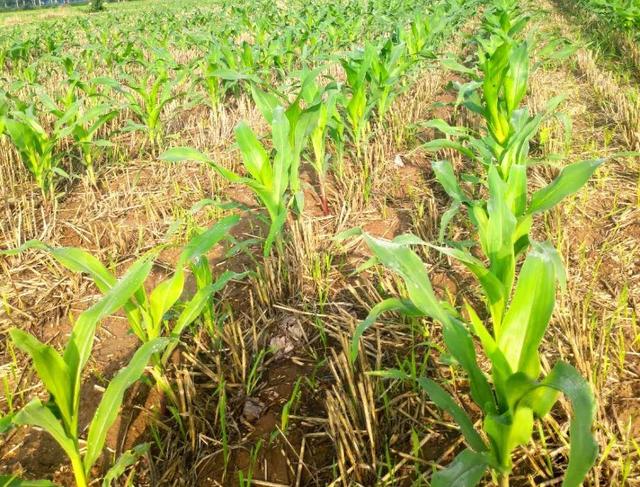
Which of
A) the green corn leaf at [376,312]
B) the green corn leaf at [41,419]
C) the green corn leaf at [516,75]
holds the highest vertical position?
the green corn leaf at [516,75]

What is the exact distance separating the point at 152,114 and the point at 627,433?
3.45 metres

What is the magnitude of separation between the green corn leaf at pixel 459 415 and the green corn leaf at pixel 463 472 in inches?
3.2

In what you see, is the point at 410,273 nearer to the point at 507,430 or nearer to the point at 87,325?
the point at 507,430

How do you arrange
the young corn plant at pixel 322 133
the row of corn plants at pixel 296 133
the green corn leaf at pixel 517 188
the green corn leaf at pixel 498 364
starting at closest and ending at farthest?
the green corn leaf at pixel 498 364 → the green corn leaf at pixel 517 188 → the row of corn plants at pixel 296 133 → the young corn plant at pixel 322 133

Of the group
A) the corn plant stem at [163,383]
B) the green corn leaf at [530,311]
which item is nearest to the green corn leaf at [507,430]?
the green corn leaf at [530,311]

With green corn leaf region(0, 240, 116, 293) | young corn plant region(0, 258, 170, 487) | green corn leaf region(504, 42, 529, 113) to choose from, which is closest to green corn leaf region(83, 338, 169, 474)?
young corn plant region(0, 258, 170, 487)

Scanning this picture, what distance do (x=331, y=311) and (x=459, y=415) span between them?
86cm

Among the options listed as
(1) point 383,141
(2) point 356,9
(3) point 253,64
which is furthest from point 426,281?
(2) point 356,9

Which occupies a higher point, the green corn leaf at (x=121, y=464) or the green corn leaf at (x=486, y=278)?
the green corn leaf at (x=486, y=278)

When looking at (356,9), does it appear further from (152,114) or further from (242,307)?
(242,307)

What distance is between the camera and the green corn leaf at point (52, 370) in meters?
1.00

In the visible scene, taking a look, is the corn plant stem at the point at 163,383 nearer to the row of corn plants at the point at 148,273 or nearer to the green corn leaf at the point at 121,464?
the row of corn plants at the point at 148,273

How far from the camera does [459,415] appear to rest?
1096 mm

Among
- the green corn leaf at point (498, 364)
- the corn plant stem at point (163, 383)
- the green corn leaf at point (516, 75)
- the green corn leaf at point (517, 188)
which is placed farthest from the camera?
the green corn leaf at point (516, 75)
